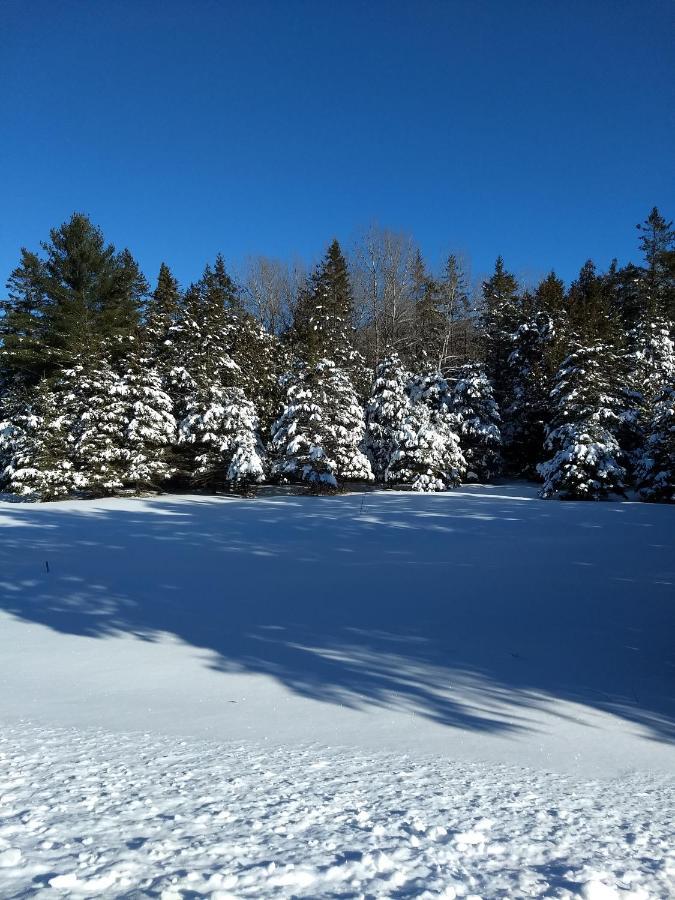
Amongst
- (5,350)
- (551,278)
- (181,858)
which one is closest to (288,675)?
(181,858)

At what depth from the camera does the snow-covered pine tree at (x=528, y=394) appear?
29.1 m

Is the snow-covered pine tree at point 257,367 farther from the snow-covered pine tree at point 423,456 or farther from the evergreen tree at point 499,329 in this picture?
the evergreen tree at point 499,329

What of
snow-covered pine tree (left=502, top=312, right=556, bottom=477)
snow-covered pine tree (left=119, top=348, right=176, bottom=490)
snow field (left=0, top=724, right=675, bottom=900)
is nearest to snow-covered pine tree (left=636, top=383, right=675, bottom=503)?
snow-covered pine tree (left=502, top=312, right=556, bottom=477)

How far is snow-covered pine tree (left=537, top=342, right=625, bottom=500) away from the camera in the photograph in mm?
20312

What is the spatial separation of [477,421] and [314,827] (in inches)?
1044

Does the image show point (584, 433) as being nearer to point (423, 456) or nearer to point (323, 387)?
point (423, 456)

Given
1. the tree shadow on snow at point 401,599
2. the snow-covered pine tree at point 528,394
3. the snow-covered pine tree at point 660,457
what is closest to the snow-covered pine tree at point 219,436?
the tree shadow on snow at point 401,599

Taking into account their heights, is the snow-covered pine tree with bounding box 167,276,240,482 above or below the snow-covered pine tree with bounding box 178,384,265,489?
above

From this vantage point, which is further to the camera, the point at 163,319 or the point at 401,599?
the point at 163,319

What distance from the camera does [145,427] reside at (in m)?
22.5

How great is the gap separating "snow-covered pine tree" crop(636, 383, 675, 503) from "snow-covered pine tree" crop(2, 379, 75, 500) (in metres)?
22.6

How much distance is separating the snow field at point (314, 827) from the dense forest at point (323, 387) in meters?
19.0

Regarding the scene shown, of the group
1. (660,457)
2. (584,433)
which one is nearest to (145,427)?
(584,433)

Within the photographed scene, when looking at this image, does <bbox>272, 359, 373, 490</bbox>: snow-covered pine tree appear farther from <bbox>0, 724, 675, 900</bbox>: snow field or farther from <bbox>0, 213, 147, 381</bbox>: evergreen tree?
<bbox>0, 724, 675, 900</bbox>: snow field
